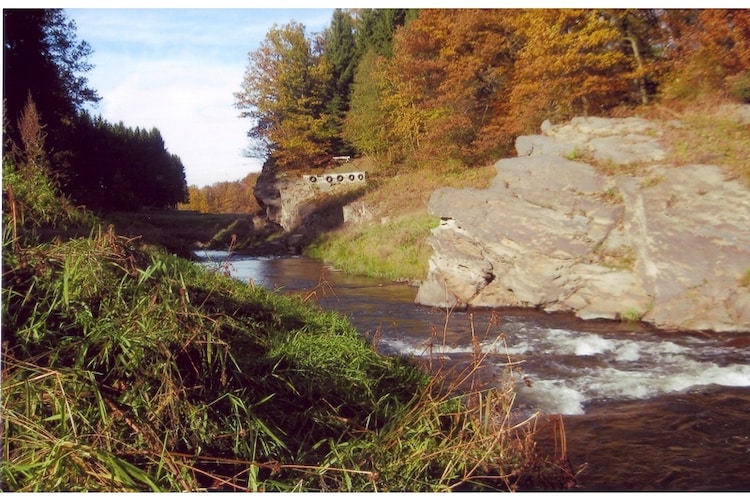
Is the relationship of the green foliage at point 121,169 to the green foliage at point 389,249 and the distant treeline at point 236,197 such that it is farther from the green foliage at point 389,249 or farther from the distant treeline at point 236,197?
the green foliage at point 389,249

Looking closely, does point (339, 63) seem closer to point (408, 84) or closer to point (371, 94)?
point (371, 94)

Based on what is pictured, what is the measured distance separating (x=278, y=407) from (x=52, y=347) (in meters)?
1.18

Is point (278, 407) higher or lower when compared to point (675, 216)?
lower

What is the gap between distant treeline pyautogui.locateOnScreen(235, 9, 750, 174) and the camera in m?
7.80

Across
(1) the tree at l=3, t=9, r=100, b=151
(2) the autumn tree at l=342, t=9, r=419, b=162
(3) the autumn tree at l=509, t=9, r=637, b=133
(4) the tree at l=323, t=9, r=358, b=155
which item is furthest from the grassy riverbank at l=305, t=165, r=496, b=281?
(1) the tree at l=3, t=9, r=100, b=151

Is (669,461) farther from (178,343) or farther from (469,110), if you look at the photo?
(469,110)

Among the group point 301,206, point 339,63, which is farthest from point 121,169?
point 301,206

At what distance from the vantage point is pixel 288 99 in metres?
11.6

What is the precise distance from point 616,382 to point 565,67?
5.89 m

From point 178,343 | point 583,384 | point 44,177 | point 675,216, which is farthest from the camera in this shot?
point 675,216

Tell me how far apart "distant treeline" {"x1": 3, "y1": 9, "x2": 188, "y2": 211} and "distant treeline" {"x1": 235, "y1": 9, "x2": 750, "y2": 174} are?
2197 millimetres

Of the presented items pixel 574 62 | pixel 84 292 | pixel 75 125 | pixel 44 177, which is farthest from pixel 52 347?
pixel 574 62

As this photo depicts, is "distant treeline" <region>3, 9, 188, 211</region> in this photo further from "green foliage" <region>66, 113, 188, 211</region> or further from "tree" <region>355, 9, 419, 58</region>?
"tree" <region>355, 9, 419, 58</region>

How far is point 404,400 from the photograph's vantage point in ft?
12.0
